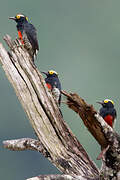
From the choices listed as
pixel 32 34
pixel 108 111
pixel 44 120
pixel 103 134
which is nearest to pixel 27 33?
pixel 32 34

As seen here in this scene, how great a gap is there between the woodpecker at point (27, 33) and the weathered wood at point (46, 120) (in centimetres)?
229

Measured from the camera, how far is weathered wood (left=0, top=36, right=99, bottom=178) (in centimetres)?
496

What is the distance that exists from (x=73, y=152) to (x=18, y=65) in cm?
162

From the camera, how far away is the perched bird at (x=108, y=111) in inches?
Answer: 273

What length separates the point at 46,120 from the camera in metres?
5.11

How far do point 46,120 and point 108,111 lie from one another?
89.7 inches

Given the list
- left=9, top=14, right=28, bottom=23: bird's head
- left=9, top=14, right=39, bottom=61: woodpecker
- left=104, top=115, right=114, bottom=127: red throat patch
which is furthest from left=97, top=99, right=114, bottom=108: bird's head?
left=9, top=14, right=28, bottom=23: bird's head

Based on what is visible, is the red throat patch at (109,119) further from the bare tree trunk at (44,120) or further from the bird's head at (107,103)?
the bare tree trunk at (44,120)

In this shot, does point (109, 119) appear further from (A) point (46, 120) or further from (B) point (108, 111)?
(A) point (46, 120)

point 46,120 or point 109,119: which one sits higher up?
point 46,120

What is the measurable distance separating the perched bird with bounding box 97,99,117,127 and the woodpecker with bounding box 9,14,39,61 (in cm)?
195

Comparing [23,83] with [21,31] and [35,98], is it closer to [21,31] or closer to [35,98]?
[35,98]

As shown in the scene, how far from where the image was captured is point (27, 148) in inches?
223

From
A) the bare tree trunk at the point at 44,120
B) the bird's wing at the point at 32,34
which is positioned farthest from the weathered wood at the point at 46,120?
the bird's wing at the point at 32,34
